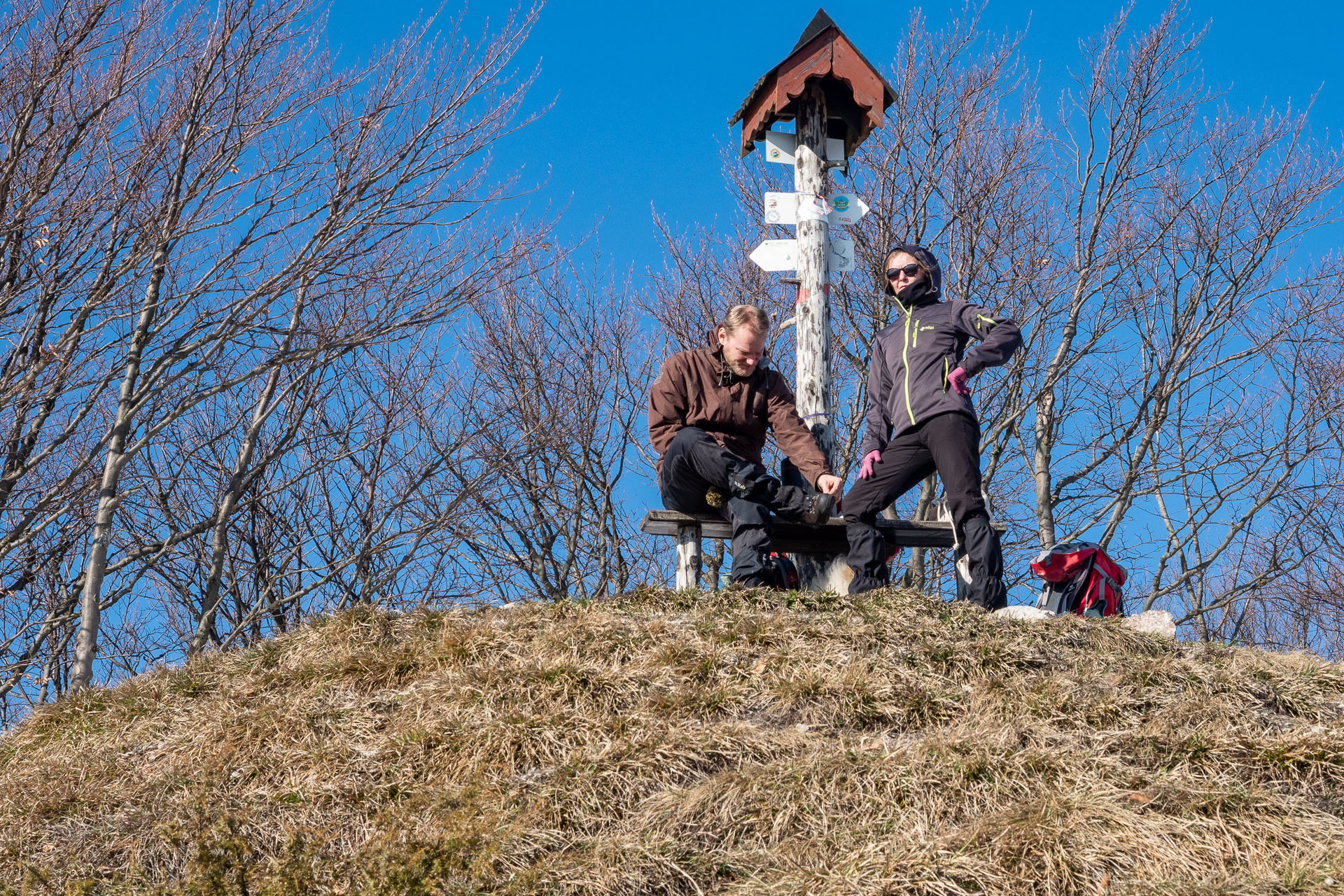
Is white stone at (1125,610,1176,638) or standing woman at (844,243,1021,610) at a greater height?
Result: standing woman at (844,243,1021,610)

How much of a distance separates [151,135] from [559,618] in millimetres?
4270

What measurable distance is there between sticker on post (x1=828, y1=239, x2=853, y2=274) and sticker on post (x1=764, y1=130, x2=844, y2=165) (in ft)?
1.92

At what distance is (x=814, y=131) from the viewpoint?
7840 mm

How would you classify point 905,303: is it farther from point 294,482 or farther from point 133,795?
point 294,482

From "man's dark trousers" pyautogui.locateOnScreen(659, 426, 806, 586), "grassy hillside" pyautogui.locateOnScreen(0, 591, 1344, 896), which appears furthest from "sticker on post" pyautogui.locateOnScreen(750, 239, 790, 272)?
"grassy hillside" pyautogui.locateOnScreen(0, 591, 1344, 896)

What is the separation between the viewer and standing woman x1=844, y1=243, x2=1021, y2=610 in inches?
231

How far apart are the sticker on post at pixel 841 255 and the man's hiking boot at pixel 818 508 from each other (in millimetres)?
2297

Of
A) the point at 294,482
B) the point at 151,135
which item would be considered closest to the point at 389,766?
the point at 151,135

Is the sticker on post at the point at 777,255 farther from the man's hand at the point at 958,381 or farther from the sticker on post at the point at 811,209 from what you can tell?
the man's hand at the point at 958,381

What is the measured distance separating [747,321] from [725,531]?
119cm

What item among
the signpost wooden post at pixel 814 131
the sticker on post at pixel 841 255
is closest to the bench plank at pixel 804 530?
the signpost wooden post at pixel 814 131

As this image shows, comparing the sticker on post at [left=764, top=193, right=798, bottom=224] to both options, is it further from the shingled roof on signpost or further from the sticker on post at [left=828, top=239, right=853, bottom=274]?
the shingled roof on signpost

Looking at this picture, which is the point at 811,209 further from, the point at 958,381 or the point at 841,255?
the point at 958,381

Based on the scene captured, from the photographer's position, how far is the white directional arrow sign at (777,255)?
767 centimetres
